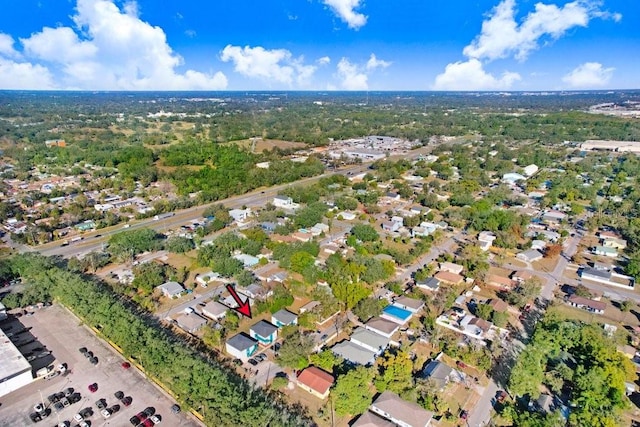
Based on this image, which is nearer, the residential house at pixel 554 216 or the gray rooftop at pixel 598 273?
the gray rooftop at pixel 598 273

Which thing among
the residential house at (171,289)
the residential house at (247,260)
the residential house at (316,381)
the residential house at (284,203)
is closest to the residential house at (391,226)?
the residential house at (284,203)

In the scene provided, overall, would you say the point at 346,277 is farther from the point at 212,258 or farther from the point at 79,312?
the point at 79,312

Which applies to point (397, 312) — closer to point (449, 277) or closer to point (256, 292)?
point (449, 277)

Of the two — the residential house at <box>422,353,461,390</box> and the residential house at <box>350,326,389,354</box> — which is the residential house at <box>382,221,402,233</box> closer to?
the residential house at <box>350,326,389,354</box>

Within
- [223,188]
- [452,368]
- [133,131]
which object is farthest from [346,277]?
[133,131]

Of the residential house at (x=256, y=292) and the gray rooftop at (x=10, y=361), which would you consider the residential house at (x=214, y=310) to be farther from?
the gray rooftop at (x=10, y=361)

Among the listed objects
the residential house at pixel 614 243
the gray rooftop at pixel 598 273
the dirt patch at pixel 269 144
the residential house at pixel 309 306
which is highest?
the dirt patch at pixel 269 144
